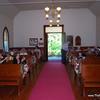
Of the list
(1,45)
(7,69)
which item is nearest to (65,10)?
(1,45)

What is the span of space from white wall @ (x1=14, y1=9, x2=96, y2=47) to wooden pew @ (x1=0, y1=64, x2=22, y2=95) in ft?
39.0

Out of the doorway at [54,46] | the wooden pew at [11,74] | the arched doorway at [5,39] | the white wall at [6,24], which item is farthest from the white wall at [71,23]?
the wooden pew at [11,74]

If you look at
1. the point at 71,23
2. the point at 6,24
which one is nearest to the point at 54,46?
the point at 71,23

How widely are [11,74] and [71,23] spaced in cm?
1226

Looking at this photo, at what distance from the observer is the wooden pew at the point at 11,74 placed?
7.42 m

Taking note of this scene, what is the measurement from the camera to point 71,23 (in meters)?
19.2

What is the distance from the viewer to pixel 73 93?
734cm

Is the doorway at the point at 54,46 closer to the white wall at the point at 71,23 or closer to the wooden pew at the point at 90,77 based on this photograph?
the white wall at the point at 71,23

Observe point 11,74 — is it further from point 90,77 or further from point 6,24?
point 6,24

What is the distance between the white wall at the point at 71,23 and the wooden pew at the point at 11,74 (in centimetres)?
1187

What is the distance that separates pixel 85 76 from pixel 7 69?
2450 mm

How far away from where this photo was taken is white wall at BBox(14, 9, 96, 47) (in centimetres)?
1912

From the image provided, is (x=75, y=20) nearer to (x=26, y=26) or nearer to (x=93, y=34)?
(x=93, y=34)

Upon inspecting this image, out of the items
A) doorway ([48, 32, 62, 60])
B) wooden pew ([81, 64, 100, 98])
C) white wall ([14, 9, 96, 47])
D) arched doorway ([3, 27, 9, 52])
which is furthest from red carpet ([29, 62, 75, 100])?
doorway ([48, 32, 62, 60])
